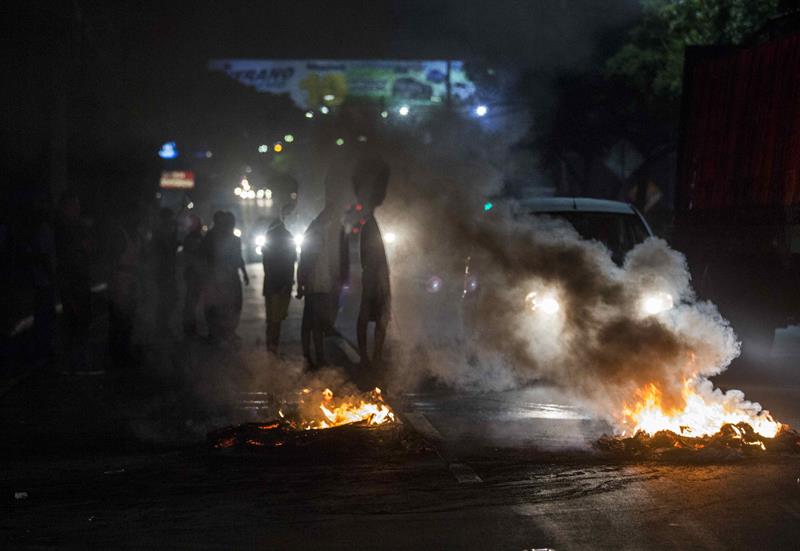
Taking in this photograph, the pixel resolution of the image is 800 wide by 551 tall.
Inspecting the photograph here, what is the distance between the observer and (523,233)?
11.0 metres

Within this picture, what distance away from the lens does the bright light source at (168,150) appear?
43338mm

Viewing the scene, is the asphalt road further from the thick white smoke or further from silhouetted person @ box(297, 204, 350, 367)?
silhouetted person @ box(297, 204, 350, 367)

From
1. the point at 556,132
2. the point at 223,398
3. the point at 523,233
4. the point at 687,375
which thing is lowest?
the point at 223,398

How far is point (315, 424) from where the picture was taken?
27.4ft

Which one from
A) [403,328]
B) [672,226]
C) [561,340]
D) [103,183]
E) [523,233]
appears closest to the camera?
[561,340]

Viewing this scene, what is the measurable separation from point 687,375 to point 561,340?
6.19 ft

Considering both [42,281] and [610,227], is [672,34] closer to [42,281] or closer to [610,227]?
[610,227]

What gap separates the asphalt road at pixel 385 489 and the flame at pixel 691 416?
36 centimetres

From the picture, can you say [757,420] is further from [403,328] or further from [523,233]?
[403,328]

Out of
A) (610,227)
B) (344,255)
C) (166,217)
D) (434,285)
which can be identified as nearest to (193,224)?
(166,217)

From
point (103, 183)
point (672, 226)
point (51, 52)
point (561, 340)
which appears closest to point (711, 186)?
point (672, 226)

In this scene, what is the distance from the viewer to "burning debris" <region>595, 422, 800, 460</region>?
7242 mm

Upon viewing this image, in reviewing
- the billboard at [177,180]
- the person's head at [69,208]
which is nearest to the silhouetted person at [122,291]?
the person's head at [69,208]

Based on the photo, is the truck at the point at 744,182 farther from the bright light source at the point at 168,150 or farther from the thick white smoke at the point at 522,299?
the bright light source at the point at 168,150
